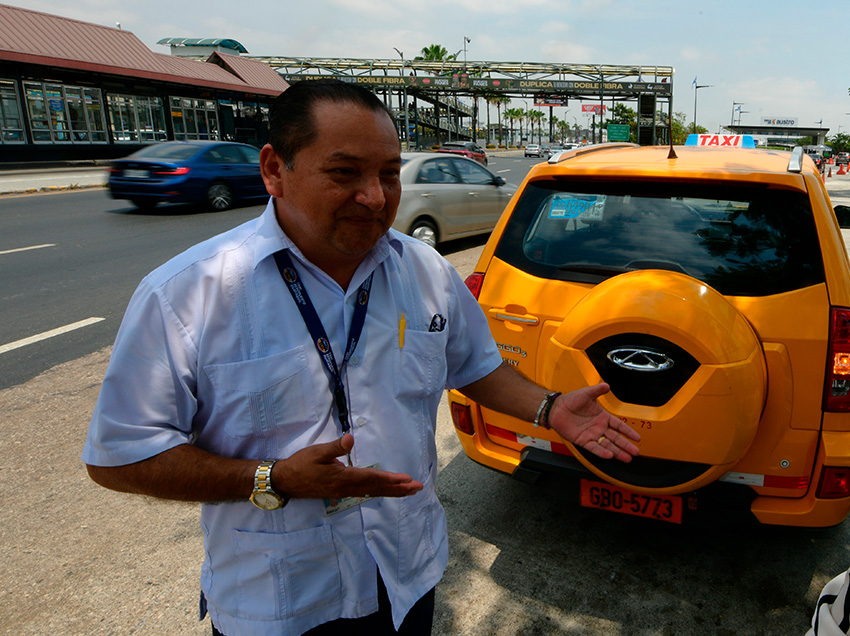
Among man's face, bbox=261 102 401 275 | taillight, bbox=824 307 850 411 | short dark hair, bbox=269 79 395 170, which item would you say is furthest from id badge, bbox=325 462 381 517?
taillight, bbox=824 307 850 411

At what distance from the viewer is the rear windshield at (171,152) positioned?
13.3 m

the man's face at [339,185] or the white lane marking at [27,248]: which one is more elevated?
the man's face at [339,185]

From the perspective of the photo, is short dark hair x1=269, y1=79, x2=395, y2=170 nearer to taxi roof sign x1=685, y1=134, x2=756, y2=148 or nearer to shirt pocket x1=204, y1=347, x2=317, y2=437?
shirt pocket x1=204, y1=347, x2=317, y2=437

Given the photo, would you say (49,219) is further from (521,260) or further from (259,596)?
(259,596)

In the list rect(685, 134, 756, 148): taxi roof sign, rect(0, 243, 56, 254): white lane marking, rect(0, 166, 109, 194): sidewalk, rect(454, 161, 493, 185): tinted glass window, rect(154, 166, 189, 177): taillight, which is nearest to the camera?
rect(685, 134, 756, 148): taxi roof sign

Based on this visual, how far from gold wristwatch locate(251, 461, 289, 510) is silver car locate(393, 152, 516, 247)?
7569mm

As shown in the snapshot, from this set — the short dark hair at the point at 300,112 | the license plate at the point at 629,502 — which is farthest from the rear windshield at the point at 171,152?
the short dark hair at the point at 300,112

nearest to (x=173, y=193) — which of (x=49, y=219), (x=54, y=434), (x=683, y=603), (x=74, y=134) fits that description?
(x=49, y=219)

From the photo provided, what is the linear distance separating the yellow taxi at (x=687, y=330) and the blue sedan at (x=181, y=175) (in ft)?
36.5

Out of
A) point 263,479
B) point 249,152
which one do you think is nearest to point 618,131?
point 249,152

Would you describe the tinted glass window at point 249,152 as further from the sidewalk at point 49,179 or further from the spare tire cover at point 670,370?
the spare tire cover at point 670,370

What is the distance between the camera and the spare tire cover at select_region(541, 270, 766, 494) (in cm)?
218

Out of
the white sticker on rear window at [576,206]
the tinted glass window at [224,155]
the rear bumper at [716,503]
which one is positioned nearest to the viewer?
the rear bumper at [716,503]

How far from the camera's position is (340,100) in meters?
1.40
